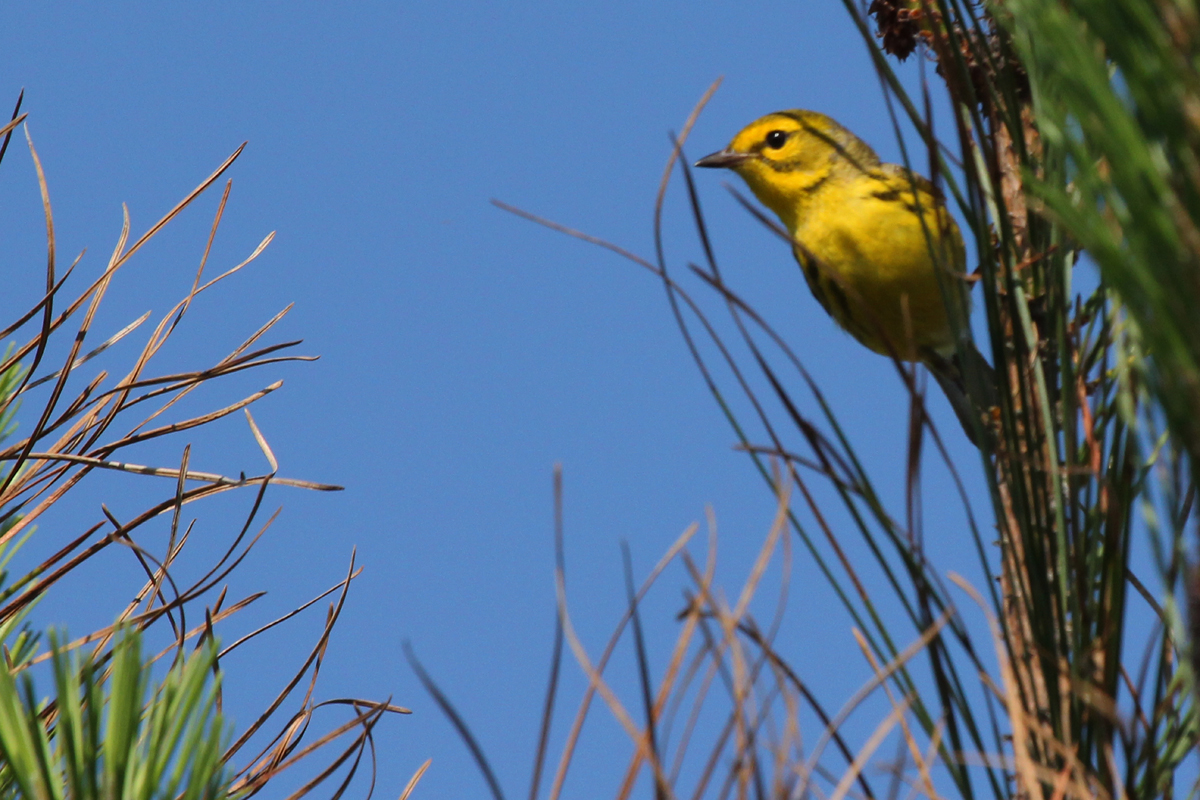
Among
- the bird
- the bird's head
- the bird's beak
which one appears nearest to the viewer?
the bird

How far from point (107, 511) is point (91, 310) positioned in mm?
298

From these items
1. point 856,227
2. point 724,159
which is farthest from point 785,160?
point 856,227

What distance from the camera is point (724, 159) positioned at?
4035 mm

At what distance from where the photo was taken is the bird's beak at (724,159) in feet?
13.1

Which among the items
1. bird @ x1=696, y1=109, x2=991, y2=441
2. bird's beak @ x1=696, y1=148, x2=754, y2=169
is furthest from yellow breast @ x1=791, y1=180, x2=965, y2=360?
bird's beak @ x1=696, y1=148, x2=754, y2=169

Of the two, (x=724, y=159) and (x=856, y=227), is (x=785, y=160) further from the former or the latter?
(x=856, y=227)

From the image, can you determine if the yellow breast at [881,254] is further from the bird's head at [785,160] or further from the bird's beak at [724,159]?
the bird's beak at [724,159]

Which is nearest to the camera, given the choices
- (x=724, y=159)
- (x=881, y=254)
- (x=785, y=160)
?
(x=881, y=254)

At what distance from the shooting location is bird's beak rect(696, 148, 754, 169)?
401 centimetres

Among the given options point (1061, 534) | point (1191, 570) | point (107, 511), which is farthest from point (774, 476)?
point (107, 511)

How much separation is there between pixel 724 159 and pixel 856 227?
27.5 inches

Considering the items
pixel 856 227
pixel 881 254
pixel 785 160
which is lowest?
pixel 881 254

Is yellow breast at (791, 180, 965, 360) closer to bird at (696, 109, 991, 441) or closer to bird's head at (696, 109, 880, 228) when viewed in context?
bird at (696, 109, 991, 441)

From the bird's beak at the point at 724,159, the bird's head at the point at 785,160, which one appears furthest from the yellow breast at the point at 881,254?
Answer: the bird's beak at the point at 724,159
